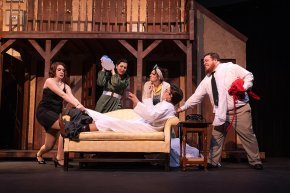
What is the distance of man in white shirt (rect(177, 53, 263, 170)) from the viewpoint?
17.6 feet

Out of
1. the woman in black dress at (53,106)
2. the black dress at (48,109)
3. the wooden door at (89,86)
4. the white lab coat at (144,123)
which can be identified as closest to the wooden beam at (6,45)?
the wooden door at (89,86)

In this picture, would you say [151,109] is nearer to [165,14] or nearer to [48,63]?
[48,63]

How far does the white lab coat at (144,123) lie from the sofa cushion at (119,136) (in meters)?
0.16

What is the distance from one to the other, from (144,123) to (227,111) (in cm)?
131

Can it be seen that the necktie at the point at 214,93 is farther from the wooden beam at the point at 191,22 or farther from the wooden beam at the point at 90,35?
the wooden beam at the point at 90,35

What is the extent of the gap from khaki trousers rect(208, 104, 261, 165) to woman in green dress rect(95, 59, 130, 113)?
1.88 m

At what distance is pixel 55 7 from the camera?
9492 millimetres

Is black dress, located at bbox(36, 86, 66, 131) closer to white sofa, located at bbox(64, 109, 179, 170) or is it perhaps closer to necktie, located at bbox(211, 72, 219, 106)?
white sofa, located at bbox(64, 109, 179, 170)

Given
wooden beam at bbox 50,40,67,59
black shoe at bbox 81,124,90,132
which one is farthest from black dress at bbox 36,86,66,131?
wooden beam at bbox 50,40,67,59

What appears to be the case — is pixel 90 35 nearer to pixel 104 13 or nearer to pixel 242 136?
pixel 104 13

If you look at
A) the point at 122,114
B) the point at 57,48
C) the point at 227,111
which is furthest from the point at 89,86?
the point at 227,111

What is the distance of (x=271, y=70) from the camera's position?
9812 mm

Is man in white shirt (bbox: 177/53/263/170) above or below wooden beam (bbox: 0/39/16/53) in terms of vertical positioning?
below

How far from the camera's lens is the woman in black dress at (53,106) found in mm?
5555
